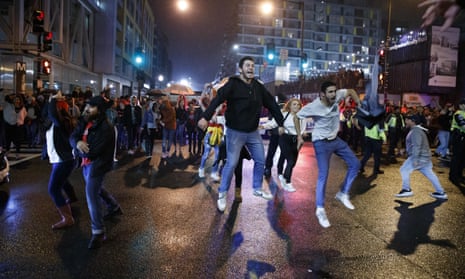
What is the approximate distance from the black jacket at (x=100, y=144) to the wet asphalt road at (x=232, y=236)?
92 cm

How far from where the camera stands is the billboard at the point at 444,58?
25.8 meters

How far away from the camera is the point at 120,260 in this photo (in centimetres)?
422

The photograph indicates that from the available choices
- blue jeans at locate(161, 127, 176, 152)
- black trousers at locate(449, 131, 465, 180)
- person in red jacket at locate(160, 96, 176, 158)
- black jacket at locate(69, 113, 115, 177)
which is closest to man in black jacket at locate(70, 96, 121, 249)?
black jacket at locate(69, 113, 115, 177)

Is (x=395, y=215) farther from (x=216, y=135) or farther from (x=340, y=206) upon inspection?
(x=216, y=135)

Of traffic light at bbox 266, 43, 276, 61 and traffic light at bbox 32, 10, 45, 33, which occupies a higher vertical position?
traffic light at bbox 266, 43, 276, 61

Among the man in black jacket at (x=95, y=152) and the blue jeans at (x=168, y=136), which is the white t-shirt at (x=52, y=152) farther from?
the blue jeans at (x=168, y=136)

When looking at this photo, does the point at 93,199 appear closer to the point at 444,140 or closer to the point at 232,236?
the point at 232,236

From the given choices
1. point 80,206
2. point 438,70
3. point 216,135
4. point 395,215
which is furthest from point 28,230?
point 438,70

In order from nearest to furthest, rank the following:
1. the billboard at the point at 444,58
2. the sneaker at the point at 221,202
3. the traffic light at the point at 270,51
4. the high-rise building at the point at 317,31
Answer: the sneaker at the point at 221,202 → the billboard at the point at 444,58 → the traffic light at the point at 270,51 → the high-rise building at the point at 317,31

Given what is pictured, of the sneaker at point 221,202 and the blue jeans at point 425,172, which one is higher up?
the blue jeans at point 425,172

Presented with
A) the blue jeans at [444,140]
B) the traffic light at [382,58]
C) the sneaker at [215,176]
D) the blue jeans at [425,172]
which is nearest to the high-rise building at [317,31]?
the traffic light at [382,58]

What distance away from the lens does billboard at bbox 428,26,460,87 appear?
84.5 ft

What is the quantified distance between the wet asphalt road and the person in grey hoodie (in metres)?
0.30

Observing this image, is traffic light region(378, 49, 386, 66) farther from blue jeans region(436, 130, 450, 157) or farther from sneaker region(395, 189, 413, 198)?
sneaker region(395, 189, 413, 198)
